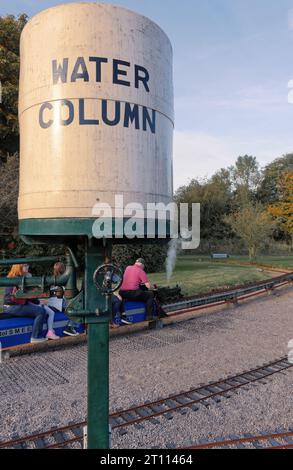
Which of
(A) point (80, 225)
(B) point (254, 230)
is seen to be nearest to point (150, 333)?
(A) point (80, 225)

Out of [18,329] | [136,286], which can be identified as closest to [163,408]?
[18,329]

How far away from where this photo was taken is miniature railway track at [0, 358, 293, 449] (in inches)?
167

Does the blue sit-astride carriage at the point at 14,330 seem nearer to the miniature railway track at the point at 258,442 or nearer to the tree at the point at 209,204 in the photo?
the miniature railway track at the point at 258,442

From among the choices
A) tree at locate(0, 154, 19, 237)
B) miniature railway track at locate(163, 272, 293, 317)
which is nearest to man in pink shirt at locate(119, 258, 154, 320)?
miniature railway track at locate(163, 272, 293, 317)

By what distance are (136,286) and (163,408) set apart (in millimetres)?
3893

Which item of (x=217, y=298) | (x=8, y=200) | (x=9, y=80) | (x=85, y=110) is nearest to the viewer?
(x=85, y=110)

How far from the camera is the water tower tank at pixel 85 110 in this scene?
2576 millimetres

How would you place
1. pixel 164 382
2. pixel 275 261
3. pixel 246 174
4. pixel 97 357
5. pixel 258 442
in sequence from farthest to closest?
pixel 246 174
pixel 275 261
pixel 164 382
pixel 258 442
pixel 97 357

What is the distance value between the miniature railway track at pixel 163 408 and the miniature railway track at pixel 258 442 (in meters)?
0.85

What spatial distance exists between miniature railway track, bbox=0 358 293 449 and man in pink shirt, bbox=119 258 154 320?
3.13 meters

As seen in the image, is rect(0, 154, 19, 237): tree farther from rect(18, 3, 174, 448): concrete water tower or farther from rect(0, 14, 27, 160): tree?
rect(18, 3, 174, 448): concrete water tower

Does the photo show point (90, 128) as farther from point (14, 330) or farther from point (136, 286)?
point (136, 286)

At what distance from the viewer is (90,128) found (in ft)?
8.46

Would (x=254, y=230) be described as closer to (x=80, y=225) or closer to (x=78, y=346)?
(x=78, y=346)
